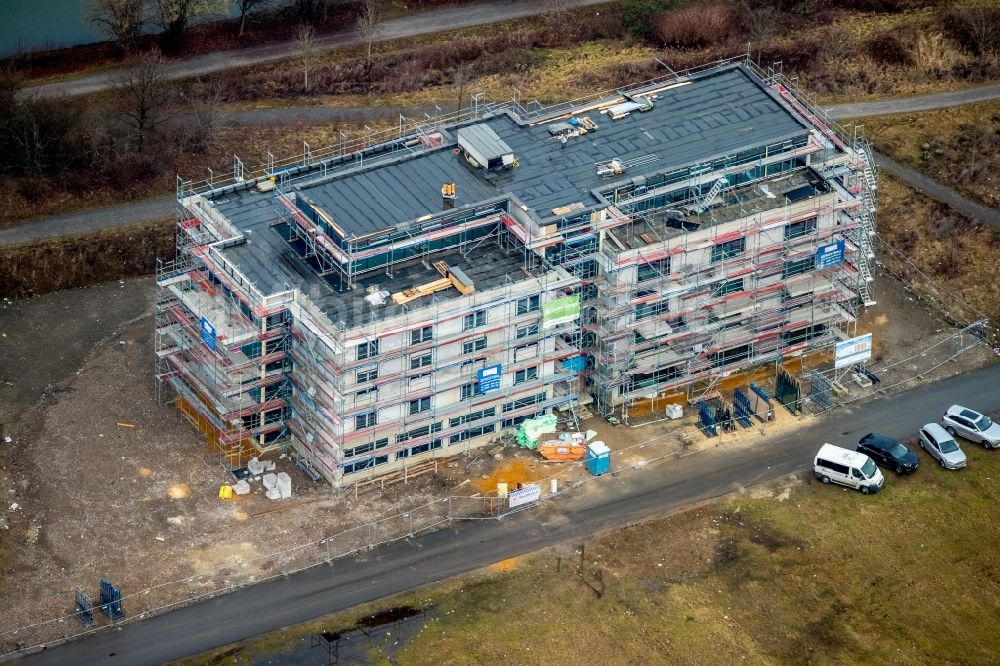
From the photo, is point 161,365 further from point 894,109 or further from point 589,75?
point 894,109

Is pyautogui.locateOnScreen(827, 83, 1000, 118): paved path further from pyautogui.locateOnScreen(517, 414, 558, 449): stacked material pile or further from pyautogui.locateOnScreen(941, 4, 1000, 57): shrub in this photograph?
pyautogui.locateOnScreen(517, 414, 558, 449): stacked material pile

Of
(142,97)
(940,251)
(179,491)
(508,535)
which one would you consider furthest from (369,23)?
(508,535)

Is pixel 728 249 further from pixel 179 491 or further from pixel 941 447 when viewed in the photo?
pixel 179 491

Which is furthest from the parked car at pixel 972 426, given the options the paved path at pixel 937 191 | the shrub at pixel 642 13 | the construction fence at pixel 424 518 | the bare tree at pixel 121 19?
the bare tree at pixel 121 19

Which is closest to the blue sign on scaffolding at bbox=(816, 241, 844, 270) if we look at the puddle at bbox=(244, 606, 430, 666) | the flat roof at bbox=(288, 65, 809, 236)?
the flat roof at bbox=(288, 65, 809, 236)

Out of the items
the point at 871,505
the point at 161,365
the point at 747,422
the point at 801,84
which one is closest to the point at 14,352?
the point at 161,365

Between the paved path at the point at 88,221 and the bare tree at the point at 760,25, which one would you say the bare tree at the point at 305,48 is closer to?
the paved path at the point at 88,221
